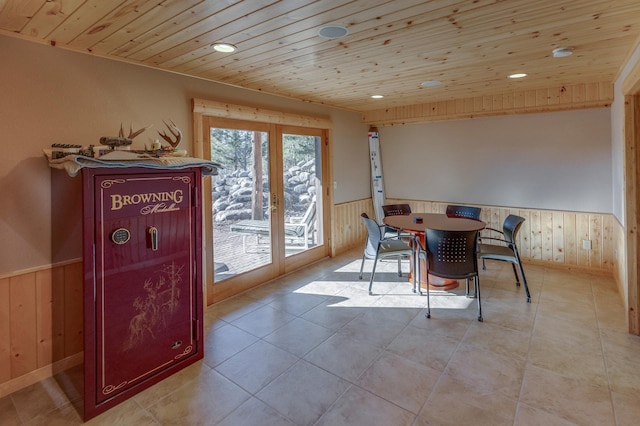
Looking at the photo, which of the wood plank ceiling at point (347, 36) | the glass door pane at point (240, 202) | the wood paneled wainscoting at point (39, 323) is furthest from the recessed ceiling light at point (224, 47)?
the wood paneled wainscoting at point (39, 323)

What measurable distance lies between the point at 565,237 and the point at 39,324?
6.02 meters

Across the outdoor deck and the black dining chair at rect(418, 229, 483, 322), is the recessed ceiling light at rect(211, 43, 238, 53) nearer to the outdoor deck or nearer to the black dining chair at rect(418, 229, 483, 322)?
the outdoor deck

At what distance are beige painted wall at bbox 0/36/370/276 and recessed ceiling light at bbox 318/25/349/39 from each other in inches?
66.6

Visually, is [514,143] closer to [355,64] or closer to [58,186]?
[355,64]

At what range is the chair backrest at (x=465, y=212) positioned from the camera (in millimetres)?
4867

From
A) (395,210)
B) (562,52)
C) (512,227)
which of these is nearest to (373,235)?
(395,210)

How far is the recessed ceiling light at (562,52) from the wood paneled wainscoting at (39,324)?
433 cm

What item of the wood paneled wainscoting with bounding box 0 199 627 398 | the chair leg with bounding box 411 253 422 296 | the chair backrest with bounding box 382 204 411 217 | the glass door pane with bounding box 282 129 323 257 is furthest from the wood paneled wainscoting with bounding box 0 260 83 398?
the chair backrest with bounding box 382 204 411 217

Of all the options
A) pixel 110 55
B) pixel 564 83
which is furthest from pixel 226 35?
pixel 564 83

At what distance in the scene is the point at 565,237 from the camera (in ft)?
15.5

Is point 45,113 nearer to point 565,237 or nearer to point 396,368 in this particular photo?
point 396,368

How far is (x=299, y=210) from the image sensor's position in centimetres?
493

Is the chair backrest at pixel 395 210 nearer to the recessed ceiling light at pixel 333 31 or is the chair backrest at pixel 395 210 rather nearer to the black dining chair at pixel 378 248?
the black dining chair at pixel 378 248

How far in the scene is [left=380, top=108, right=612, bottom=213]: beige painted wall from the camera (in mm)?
4516
